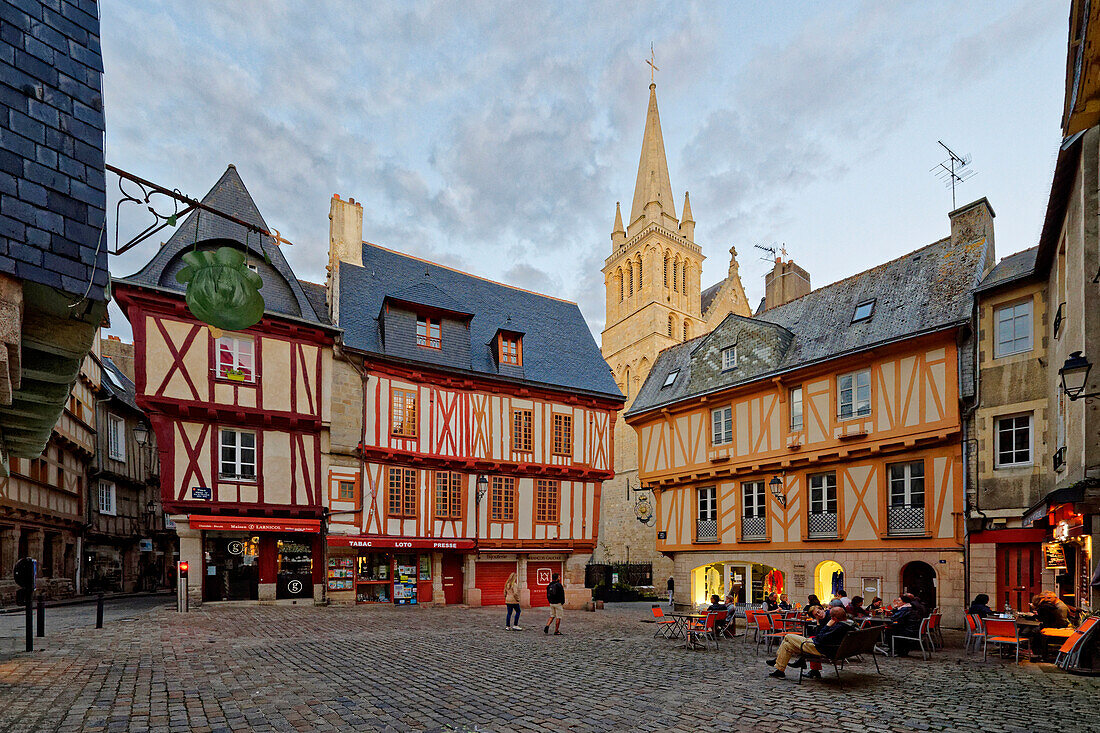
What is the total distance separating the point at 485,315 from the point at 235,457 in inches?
385

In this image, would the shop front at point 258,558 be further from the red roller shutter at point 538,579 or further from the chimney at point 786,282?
the chimney at point 786,282

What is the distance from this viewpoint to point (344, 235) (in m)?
21.8

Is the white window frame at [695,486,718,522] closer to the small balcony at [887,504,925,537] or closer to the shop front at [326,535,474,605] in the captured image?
the small balcony at [887,504,925,537]

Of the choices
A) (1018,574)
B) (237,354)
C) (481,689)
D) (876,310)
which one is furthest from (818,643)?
(237,354)

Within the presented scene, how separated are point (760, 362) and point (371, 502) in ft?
39.3

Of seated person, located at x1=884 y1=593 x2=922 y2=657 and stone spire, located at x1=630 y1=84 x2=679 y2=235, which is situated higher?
stone spire, located at x1=630 y1=84 x2=679 y2=235

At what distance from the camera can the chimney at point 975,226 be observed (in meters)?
15.7

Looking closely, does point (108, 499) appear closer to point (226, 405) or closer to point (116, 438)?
point (116, 438)

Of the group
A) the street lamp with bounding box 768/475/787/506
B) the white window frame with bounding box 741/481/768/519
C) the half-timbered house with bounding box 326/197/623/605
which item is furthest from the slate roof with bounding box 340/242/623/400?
the street lamp with bounding box 768/475/787/506

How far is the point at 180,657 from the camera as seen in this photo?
904 cm

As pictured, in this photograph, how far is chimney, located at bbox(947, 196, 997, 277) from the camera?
1566 cm

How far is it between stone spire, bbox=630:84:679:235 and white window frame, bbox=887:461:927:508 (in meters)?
31.8

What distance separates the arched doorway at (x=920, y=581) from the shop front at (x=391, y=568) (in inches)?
468

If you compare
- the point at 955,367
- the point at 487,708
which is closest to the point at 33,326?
the point at 487,708
